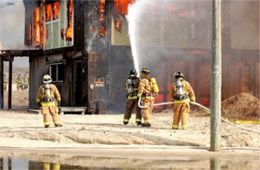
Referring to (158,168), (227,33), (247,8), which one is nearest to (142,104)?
(158,168)

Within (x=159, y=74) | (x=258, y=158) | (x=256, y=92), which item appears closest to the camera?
(x=258, y=158)

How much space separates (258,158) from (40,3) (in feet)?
69.7

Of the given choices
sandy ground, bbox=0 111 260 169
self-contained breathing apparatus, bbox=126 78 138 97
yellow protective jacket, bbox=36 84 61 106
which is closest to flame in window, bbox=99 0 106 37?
self-contained breathing apparatus, bbox=126 78 138 97

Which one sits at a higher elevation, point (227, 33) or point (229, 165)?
point (227, 33)

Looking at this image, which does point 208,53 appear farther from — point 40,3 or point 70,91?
point 40,3

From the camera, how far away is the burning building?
27422 mm

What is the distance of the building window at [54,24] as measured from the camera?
29078 millimetres

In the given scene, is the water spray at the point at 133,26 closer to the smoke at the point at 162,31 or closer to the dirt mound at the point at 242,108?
the smoke at the point at 162,31

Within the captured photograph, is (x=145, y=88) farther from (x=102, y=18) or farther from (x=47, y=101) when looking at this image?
(x=102, y=18)

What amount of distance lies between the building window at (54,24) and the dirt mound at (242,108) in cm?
772

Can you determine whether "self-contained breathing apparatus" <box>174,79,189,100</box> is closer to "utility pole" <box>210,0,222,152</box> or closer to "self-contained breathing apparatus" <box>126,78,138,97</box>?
"self-contained breathing apparatus" <box>126,78,138,97</box>

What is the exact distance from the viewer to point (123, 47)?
1089 inches

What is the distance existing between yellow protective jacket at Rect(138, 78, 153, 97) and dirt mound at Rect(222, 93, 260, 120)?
280 inches

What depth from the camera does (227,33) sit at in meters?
30.0
